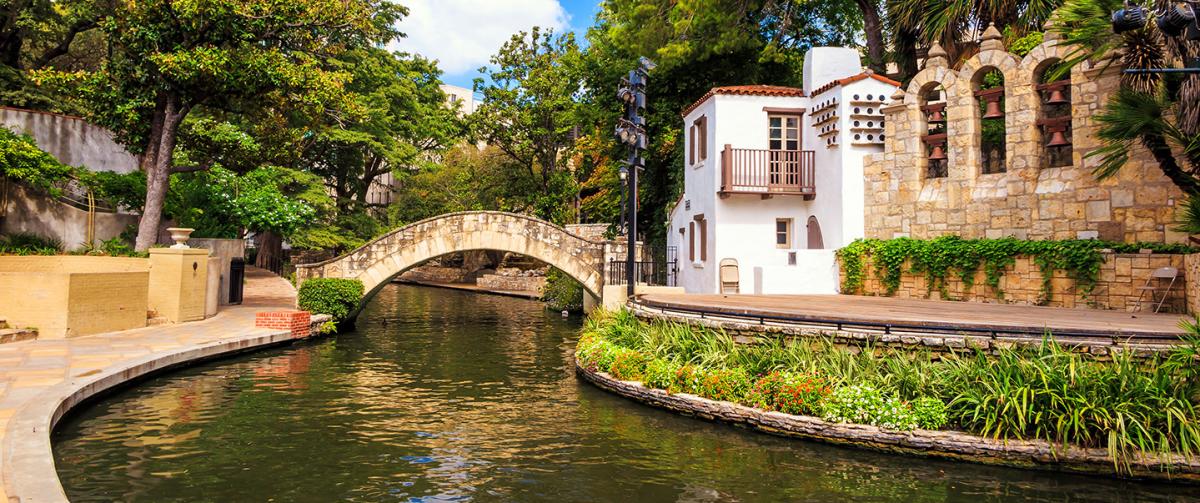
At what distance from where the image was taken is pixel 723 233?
20.9m

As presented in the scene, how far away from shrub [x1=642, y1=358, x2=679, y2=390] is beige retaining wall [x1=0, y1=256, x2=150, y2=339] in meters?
12.0

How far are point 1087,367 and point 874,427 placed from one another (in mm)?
2496

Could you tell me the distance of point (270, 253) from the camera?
118ft

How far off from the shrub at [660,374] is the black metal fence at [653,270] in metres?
10.9

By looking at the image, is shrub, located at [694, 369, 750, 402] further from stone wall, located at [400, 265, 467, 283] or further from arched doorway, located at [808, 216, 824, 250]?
stone wall, located at [400, 265, 467, 283]

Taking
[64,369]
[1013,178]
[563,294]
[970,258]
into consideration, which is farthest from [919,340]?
[563,294]

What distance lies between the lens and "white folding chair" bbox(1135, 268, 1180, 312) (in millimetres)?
12203

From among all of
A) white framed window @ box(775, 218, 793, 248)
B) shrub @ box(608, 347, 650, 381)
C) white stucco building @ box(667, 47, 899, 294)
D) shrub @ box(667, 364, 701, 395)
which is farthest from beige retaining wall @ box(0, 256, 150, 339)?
white framed window @ box(775, 218, 793, 248)

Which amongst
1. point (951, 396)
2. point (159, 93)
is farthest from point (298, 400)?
point (159, 93)

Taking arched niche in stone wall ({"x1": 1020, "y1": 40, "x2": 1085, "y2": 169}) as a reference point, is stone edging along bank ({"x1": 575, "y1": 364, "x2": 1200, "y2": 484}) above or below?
below

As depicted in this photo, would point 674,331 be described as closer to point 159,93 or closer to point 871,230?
point 871,230

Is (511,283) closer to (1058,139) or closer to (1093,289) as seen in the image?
(1058,139)

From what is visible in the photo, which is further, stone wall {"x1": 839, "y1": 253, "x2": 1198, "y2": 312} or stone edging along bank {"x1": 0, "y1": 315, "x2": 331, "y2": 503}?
stone wall {"x1": 839, "y1": 253, "x2": 1198, "y2": 312}

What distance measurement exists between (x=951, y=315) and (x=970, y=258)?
3952 mm
